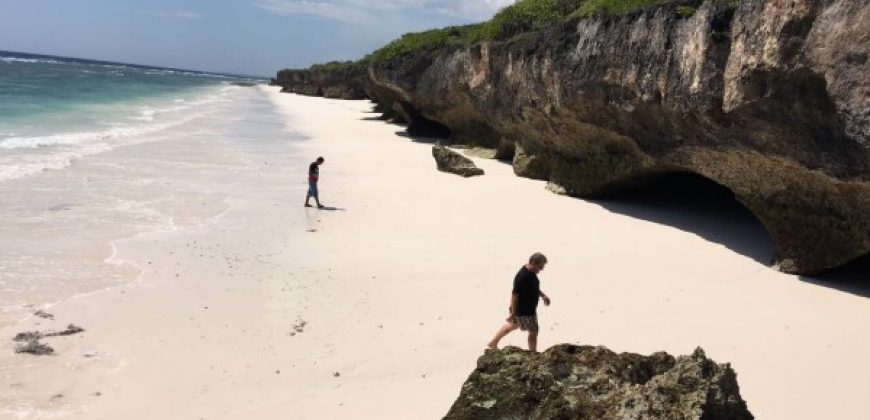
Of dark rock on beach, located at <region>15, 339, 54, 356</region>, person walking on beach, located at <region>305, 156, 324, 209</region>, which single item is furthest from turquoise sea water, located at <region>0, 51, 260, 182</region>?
dark rock on beach, located at <region>15, 339, 54, 356</region>

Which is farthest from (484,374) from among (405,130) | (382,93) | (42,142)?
(382,93)

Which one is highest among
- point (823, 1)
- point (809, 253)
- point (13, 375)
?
point (823, 1)

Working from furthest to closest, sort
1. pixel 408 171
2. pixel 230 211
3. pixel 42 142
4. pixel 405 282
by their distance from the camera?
pixel 42 142
pixel 408 171
pixel 230 211
pixel 405 282

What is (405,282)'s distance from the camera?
10281 millimetres

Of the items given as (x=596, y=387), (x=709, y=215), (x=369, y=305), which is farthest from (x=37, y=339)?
(x=709, y=215)

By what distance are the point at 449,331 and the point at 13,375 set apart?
4.91 m

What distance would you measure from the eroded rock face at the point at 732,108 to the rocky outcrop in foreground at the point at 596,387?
6.77 m

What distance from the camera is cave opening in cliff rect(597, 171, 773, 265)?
1348 cm

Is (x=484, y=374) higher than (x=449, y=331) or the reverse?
higher

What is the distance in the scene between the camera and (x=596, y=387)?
4477 mm

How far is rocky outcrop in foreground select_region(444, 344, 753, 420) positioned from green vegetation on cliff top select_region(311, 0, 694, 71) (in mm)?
10397

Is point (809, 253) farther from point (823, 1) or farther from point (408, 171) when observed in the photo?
point (408, 171)

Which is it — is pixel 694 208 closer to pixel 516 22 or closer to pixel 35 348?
pixel 516 22

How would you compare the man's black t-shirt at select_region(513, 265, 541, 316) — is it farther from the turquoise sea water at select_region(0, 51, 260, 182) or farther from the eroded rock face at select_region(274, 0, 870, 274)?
the turquoise sea water at select_region(0, 51, 260, 182)
